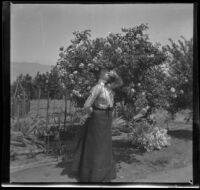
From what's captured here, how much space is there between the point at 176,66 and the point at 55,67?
1393mm

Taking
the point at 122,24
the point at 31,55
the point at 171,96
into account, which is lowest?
the point at 171,96

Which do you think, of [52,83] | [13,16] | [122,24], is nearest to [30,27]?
[13,16]

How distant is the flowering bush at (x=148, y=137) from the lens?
598cm

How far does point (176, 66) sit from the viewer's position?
6.00 metres

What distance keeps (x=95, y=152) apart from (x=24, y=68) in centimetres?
123

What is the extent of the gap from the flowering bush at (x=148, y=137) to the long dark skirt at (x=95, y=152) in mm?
331

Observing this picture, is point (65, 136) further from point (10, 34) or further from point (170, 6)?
point (170, 6)

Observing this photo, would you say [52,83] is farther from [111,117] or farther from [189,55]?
[189,55]

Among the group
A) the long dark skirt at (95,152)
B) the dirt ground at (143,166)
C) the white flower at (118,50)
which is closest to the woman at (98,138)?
the long dark skirt at (95,152)

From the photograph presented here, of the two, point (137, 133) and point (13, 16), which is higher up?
point (13, 16)

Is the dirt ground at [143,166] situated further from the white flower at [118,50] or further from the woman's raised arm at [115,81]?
the white flower at [118,50]

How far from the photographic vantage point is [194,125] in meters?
5.84

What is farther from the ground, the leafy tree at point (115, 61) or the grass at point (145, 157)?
the leafy tree at point (115, 61)

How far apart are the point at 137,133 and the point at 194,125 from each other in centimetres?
66
